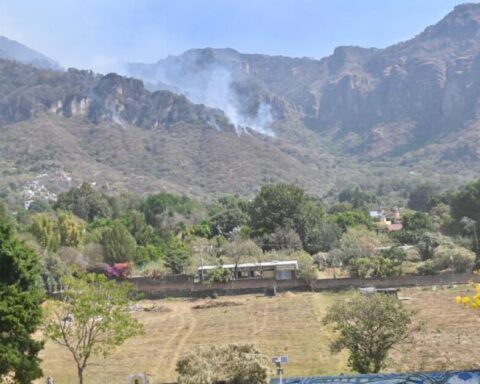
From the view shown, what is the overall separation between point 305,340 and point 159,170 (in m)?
147

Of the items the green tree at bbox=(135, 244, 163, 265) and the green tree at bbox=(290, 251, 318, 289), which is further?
the green tree at bbox=(135, 244, 163, 265)

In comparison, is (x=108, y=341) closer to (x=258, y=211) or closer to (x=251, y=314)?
(x=251, y=314)

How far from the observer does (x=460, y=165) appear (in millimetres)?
182625

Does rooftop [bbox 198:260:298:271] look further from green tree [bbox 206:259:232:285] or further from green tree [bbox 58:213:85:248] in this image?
green tree [bbox 58:213:85:248]

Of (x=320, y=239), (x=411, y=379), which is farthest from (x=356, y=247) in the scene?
(x=411, y=379)

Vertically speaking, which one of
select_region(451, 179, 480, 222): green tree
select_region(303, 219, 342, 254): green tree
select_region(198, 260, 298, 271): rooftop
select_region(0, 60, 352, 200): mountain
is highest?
select_region(0, 60, 352, 200): mountain

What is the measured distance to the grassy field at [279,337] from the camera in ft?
73.4

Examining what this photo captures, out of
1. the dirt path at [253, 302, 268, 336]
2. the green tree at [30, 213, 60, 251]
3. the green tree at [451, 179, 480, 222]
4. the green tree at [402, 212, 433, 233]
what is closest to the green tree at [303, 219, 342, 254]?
the green tree at [402, 212, 433, 233]

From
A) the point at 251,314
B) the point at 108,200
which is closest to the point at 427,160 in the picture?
the point at 108,200

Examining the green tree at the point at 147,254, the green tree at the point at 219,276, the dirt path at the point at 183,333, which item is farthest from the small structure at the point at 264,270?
the dirt path at the point at 183,333

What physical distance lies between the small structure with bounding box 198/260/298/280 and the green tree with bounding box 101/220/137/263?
9.87 metres

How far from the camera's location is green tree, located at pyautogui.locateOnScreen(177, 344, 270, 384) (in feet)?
56.5

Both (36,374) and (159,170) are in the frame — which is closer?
(36,374)

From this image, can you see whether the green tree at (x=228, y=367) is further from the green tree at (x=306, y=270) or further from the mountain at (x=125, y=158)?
the mountain at (x=125, y=158)
